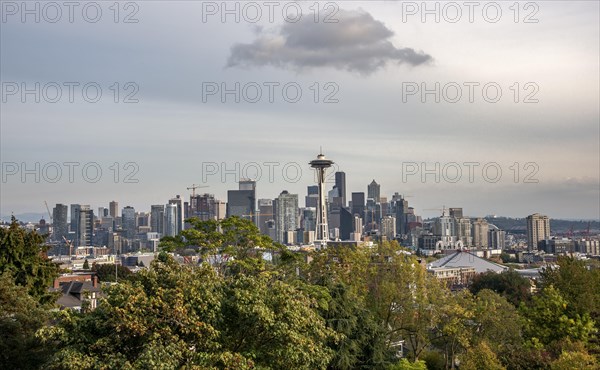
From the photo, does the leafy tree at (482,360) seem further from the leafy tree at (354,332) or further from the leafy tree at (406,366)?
the leafy tree at (354,332)

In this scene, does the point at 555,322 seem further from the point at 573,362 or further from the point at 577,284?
the point at 573,362

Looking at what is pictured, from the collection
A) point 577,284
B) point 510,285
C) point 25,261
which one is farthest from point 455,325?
point 510,285

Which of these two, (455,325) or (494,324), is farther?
(494,324)

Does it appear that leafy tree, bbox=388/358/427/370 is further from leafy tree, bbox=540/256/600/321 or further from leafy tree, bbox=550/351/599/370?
leafy tree, bbox=550/351/599/370

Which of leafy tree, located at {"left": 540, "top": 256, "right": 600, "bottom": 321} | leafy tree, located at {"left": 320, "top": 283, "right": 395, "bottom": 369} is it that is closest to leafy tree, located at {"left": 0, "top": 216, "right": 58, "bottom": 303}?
leafy tree, located at {"left": 320, "top": 283, "right": 395, "bottom": 369}

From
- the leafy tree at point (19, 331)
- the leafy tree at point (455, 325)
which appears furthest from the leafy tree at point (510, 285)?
the leafy tree at point (19, 331)

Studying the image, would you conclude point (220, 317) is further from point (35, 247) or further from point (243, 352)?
point (35, 247)
